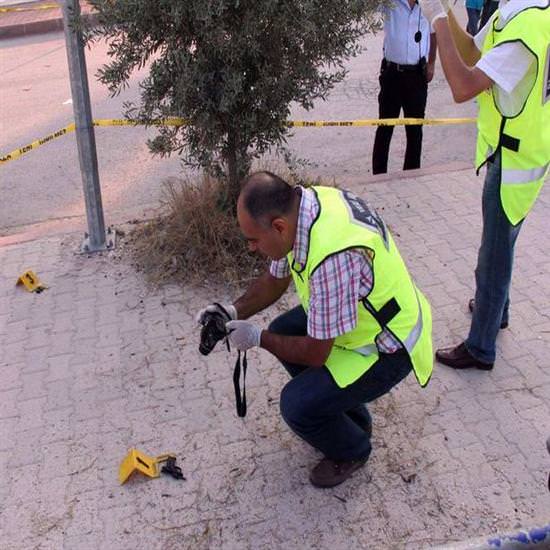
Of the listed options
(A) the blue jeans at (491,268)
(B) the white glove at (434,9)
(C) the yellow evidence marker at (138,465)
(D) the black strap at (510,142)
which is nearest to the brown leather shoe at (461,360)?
(A) the blue jeans at (491,268)

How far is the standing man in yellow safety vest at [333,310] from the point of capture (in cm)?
243

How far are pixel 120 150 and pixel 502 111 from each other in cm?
477

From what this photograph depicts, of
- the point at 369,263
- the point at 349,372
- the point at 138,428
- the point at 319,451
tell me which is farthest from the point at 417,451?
the point at 138,428

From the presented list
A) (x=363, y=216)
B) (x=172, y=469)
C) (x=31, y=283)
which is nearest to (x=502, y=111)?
(x=363, y=216)

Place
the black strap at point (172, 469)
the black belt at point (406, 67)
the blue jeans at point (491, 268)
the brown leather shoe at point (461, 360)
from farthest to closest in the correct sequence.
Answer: the black belt at point (406, 67) → the brown leather shoe at point (461, 360) → the blue jeans at point (491, 268) → the black strap at point (172, 469)

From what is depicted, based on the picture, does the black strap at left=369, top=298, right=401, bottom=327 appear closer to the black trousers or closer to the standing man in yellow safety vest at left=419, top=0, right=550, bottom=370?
the standing man in yellow safety vest at left=419, top=0, right=550, bottom=370

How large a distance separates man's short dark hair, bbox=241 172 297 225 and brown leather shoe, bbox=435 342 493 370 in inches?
62.2

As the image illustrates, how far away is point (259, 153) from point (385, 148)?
170cm

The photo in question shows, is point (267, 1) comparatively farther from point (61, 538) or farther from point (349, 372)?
point (61, 538)

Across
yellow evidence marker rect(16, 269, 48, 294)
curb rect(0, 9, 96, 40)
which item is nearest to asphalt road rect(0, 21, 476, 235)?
yellow evidence marker rect(16, 269, 48, 294)

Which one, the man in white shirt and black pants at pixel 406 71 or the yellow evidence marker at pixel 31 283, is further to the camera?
the man in white shirt and black pants at pixel 406 71

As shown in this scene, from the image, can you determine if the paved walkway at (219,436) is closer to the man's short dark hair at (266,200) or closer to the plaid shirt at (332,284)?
the plaid shirt at (332,284)

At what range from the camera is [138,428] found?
3340 millimetres

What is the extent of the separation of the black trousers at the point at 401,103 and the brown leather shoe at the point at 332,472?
3.40 metres
